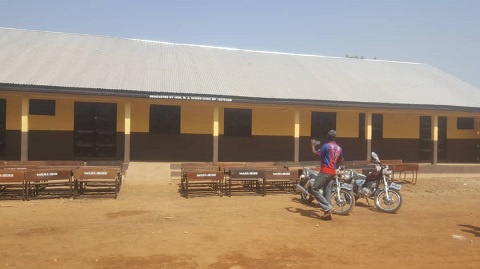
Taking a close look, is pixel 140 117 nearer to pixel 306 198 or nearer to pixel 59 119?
pixel 59 119

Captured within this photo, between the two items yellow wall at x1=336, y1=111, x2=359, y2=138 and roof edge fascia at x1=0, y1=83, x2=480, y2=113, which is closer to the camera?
roof edge fascia at x1=0, y1=83, x2=480, y2=113

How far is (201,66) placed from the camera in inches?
692

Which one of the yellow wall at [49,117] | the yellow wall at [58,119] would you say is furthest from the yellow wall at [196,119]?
the yellow wall at [58,119]

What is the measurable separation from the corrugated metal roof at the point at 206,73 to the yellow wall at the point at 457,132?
1316 mm

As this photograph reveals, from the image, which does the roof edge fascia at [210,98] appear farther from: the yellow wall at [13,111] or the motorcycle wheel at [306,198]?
the motorcycle wheel at [306,198]

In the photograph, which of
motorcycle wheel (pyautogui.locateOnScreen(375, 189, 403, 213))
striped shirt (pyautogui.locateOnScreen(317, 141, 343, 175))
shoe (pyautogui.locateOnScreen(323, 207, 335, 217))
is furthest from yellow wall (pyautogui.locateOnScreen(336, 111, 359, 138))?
shoe (pyautogui.locateOnScreen(323, 207, 335, 217))

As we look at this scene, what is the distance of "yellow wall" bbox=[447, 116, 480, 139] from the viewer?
19141 millimetres

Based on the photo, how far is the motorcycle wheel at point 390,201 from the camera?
8633 mm

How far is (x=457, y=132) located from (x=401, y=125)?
3.08 m

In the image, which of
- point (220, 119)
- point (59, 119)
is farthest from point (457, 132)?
point (59, 119)

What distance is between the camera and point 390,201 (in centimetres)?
867

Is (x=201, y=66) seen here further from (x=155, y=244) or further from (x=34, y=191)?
(x=155, y=244)

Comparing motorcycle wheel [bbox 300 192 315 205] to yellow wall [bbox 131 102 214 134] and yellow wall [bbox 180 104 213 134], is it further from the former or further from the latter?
yellow wall [bbox 180 104 213 134]

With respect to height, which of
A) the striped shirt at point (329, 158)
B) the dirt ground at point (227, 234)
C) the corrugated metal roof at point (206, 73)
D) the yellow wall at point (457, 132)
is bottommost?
the dirt ground at point (227, 234)
